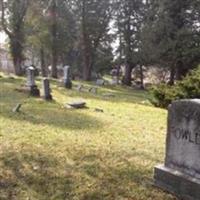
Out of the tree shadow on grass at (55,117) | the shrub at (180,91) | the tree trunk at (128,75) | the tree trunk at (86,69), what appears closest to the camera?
the tree shadow on grass at (55,117)

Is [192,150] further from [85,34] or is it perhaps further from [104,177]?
[85,34]

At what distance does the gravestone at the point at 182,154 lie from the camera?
5457 millimetres

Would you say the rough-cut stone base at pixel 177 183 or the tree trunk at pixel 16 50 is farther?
the tree trunk at pixel 16 50

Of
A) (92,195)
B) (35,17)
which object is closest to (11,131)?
(92,195)

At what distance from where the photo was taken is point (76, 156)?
7.16 metres

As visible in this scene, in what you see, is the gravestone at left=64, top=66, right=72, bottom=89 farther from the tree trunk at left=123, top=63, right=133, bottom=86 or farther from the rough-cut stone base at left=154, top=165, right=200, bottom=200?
the tree trunk at left=123, top=63, right=133, bottom=86

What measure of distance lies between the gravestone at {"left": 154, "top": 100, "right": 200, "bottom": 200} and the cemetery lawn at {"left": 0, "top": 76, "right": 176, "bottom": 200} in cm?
20

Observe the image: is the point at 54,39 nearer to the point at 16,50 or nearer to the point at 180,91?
the point at 16,50

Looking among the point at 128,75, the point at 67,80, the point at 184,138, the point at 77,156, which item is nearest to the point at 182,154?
the point at 184,138

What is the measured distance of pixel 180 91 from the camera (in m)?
16.4

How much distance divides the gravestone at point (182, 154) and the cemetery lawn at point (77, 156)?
0.65 feet

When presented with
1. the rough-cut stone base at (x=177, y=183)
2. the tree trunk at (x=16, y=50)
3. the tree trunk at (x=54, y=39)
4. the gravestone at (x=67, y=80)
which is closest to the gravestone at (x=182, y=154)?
the rough-cut stone base at (x=177, y=183)

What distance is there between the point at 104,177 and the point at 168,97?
11.2 meters

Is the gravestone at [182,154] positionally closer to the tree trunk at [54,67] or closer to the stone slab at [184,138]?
the stone slab at [184,138]
